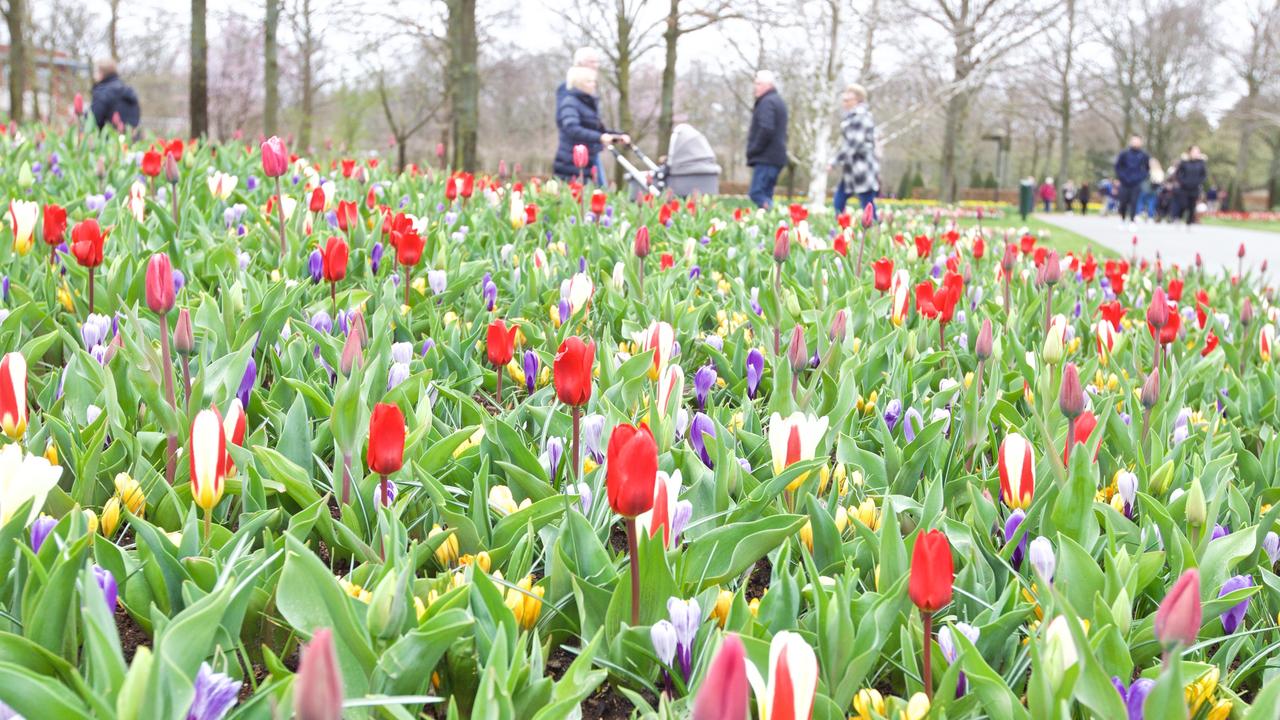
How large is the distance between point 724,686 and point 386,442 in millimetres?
774

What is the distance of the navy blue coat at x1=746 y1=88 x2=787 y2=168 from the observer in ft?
37.8

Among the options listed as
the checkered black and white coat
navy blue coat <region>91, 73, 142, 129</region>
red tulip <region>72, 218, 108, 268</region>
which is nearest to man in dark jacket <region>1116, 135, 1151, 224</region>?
the checkered black and white coat

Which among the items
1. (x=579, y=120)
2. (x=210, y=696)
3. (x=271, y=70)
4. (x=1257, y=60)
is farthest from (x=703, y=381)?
(x=1257, y=60)

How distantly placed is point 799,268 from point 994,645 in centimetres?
325

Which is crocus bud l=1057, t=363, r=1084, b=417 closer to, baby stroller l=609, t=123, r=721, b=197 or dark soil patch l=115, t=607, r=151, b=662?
dark soil patch l=115, t=607, r=151, b=662

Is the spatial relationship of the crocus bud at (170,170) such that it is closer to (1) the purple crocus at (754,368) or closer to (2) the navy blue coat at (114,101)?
(1) the purple crocus at (754,368)

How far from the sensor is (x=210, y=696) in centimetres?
108

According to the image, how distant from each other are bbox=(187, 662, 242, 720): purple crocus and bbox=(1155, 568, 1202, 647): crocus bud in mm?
945

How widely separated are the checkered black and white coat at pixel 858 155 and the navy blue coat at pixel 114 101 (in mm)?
7634

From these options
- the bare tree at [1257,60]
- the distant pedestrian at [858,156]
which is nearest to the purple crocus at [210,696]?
the distant pedestrian at [858,156]

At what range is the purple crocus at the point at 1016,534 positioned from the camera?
168 cm

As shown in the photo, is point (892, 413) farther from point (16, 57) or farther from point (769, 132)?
point (16, 57)

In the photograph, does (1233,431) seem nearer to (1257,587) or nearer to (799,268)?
(1257,587)

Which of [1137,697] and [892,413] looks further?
[892,413]
